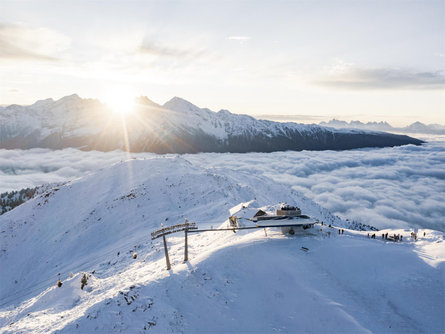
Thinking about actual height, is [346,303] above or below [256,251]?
below

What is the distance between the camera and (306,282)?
17.7 meters

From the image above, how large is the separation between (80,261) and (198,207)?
70.7 ft

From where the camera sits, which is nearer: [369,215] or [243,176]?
[243,176]

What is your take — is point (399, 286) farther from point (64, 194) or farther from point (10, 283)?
point (64, 194)

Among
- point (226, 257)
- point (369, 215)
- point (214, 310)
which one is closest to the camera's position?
point (214, 310)

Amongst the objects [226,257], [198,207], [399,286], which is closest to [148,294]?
[226,257]

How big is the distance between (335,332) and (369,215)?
6375 inches

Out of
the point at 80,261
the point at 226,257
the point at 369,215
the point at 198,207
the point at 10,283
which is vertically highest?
the point at 226,257

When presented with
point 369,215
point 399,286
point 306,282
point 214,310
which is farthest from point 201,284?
point 369,215

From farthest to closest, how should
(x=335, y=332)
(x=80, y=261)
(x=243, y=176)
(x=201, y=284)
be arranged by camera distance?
(x=243, y=176), (x=80, y=261), (x=201, y=284), (x=335, y=332)

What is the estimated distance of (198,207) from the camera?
164 ft

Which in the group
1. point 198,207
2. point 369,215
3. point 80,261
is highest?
point 198,207

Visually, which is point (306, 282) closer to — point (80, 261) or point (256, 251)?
point (256, 251)

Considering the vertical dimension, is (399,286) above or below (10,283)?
above
